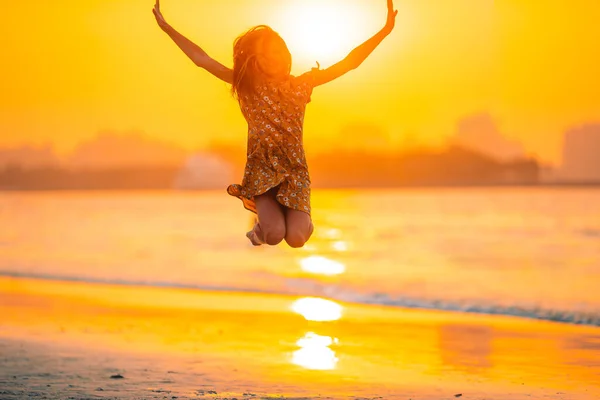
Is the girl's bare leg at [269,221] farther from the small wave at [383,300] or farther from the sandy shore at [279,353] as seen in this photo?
the small wave at [383,300]

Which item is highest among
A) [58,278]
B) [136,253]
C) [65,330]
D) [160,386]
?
[136,253]

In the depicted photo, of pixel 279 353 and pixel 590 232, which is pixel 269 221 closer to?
pixel 279 353

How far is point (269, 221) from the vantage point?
8.06 meters

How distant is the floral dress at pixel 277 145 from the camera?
8.02 m

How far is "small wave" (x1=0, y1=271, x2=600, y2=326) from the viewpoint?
48.2 ft

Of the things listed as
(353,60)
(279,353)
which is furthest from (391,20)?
(279,353)

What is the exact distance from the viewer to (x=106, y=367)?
1009cm

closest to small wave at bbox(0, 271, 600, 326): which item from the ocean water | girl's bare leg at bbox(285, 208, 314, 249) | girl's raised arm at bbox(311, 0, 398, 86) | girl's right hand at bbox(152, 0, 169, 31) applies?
the ocean water

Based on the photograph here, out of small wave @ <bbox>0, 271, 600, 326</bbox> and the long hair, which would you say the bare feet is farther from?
small wave @ <bbox>0, 271, 600, 326</bbox>

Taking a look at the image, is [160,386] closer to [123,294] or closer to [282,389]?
[282,389]

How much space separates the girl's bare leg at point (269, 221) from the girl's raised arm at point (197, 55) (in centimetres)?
98

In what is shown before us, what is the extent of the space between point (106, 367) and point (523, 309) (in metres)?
7.69

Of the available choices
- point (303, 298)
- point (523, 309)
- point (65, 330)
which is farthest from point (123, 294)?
point (523, 309)

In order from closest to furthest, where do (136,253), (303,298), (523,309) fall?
(523,309) → (303,298) → (136,253)
